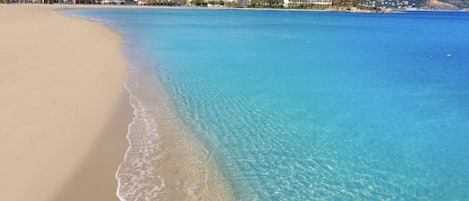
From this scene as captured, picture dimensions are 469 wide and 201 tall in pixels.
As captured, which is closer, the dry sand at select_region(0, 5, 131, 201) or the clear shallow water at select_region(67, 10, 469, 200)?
the dry sand at select_region(0, 5, 131, 201)

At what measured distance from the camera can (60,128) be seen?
346 inches

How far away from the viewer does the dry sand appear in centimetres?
640

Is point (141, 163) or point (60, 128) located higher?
point (60, 128)

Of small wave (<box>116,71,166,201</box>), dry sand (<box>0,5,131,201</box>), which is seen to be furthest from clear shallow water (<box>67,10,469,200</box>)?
dry sand (<box>0,5,131,201</box>)

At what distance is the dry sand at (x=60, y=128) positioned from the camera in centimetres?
640

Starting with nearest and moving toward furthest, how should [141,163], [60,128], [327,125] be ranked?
[141,163], [60,128], [327,125]

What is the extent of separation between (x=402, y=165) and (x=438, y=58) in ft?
71.0

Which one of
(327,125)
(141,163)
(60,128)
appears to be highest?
(60,128)

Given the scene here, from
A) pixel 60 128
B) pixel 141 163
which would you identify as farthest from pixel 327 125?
pixel 60 128

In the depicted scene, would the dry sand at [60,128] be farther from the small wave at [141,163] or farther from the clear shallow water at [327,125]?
the clear shallow water at [327,125]

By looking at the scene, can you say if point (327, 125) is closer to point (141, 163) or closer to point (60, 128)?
point (141, 163)

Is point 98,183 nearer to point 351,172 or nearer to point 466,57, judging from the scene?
point 351,172

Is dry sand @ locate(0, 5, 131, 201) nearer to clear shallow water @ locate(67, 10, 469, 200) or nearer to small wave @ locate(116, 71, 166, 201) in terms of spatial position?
small wave @ locate(116, 71, 166, 201)

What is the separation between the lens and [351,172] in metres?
7.64
